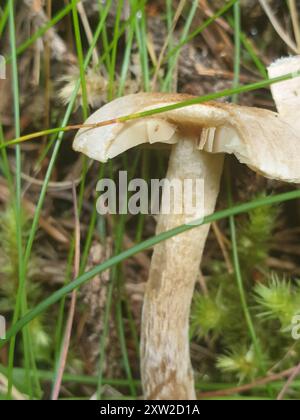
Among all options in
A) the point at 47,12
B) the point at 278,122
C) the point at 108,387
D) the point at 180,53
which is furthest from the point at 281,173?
the point at 47,12

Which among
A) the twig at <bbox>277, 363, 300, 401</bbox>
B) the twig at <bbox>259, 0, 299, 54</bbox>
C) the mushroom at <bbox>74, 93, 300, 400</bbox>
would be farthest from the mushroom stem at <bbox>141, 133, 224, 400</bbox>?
the twig at <bbox>259, 0, 299, 54</bbox>

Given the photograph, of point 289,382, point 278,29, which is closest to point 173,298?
point 289,382

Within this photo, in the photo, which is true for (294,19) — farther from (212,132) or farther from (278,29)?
(212,132)

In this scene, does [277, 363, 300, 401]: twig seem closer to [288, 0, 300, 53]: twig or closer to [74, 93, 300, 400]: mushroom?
[74, 93, 300, 400]: mushroom

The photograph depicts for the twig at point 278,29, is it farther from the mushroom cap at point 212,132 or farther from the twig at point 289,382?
the twig at point 289,382

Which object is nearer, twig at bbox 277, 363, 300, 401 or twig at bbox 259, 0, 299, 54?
twig at bbox 277, 363, 300, 401

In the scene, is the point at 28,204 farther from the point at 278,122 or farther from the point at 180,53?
the point at 278,122
